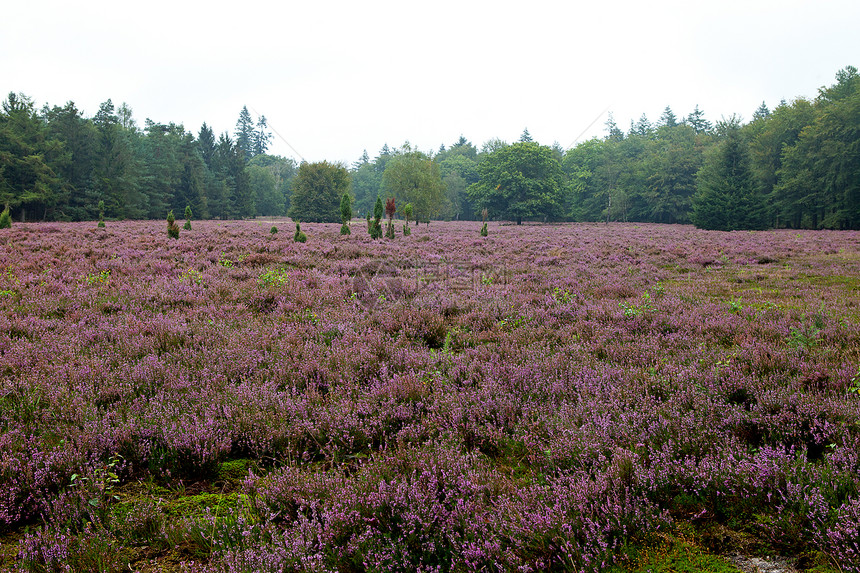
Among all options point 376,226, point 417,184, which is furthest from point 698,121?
point 376,226

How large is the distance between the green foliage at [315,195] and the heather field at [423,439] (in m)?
59.2

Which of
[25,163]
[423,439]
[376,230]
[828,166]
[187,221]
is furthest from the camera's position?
[828,166]

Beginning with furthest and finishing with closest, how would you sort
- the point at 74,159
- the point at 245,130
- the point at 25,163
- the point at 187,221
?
the point at 245,130
the point at 74,159
the point at 25,163
the point at 187,221

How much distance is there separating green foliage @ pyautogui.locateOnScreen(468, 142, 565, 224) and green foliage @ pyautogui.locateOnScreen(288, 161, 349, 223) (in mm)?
24279

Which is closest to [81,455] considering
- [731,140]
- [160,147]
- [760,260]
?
[760,260]

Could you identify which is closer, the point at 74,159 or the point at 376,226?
the point at 376,226

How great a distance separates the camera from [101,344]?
5.16 metres

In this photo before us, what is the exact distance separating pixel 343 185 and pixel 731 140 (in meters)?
50.7

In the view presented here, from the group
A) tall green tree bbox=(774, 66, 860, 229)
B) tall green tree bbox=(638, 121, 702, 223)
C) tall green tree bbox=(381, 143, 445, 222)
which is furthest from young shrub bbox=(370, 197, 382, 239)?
tall green tree bbox=(638, 121, 702, 223)

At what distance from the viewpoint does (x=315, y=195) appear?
64125 mm

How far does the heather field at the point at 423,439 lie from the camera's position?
2.09m

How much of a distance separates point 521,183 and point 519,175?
1306 mm

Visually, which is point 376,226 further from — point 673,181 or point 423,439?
point 673,181

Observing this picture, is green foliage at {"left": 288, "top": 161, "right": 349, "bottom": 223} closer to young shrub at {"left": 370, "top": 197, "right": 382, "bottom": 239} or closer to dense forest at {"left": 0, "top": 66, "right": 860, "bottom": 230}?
dense forest at {"left": 0, "top": 66, "right": 860, "bottom": 230}
